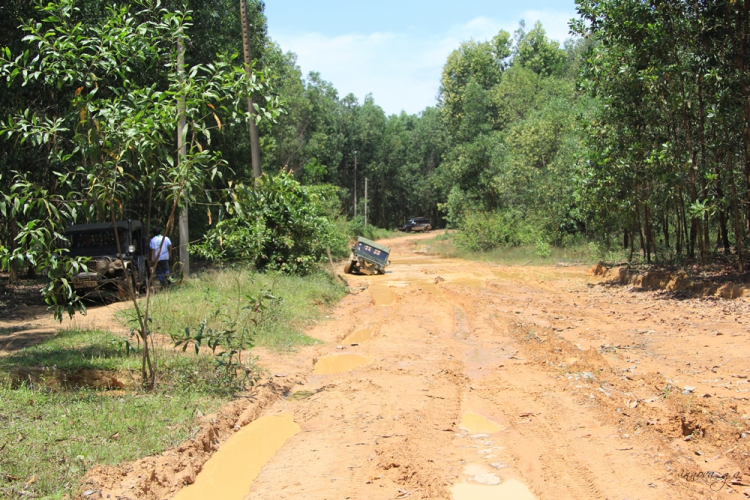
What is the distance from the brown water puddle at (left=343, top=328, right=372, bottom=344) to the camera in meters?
12.5

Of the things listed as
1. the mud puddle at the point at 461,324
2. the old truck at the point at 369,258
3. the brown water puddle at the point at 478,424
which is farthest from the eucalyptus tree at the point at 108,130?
the old truck at the point at 369,258

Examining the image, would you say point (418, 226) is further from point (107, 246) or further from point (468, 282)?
point (107, 246)

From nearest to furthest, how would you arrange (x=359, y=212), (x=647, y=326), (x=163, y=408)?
1. (x=163, y=408)
2. (x=647, y=326)
3. (x=359, y=212)

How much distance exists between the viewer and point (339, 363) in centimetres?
1031

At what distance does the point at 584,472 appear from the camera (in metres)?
5.27

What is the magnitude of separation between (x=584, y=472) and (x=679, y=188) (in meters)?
13.6

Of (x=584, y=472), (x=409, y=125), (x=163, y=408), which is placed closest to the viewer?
(x=584, y=472)

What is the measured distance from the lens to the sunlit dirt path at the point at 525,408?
5.18 m

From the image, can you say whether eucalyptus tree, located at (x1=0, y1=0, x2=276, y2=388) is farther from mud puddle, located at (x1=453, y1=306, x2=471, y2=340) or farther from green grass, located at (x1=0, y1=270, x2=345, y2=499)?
mud puddle, located at (x1=453, y1=306, x2=471, y2=340)

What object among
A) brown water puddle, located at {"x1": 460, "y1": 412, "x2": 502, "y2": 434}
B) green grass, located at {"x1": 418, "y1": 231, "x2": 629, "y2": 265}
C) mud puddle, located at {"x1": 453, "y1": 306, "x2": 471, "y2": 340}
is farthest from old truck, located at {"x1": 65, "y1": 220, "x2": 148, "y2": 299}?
green grass, located at {"x1": 418, "y1": 231, "x2": 629, "y2": 265}

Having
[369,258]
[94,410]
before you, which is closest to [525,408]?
[94,410]

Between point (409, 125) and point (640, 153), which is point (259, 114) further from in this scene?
point (409, 125)

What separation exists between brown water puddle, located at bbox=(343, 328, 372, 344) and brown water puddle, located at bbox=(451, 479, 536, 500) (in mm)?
7279

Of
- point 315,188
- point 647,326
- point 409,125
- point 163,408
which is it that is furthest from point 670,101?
point 409,125
